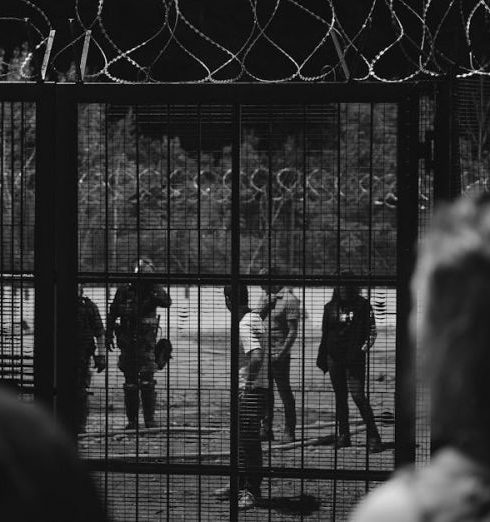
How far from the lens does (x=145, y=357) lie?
18.0 feet

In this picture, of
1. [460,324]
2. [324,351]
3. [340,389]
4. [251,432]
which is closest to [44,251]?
A: [251,432]

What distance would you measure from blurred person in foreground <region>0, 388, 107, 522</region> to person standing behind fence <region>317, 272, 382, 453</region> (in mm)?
3672

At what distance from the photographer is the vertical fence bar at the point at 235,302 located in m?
5.20

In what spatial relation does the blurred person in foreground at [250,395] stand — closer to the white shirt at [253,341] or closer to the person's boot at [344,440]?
the white shirt at [253,341]

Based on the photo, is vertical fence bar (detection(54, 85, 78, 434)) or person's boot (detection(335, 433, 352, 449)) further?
person's boot (detection(335, 433, 352, 449))

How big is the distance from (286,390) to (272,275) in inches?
25.1

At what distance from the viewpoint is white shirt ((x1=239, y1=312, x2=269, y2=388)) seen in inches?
217

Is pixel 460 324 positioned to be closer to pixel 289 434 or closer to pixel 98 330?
pixel 98 330

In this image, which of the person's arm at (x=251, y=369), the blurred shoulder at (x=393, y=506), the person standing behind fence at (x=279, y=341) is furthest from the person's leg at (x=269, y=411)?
the blurred shoulder at (x=393, y=506)

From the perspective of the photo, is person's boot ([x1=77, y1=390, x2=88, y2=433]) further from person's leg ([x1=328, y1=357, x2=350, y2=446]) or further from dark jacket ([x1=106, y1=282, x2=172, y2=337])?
person's leg ([x1=328, y1=357, x2=350, y2=446])

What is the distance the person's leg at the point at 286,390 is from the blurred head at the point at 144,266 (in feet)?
2.52

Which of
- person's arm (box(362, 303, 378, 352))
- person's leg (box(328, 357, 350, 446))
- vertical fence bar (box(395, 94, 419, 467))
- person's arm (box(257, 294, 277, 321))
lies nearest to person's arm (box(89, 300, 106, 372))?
person's arm (box(257, 294, 277, 321))

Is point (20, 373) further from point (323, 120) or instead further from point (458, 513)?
point (458, 513)

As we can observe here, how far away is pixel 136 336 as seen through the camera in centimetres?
544
